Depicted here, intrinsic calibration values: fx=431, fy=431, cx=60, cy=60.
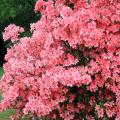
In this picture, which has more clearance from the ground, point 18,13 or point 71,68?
point 18,13

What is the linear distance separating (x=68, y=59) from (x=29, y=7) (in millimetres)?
10880

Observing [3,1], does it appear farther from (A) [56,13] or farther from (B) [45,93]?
(B) [45,93]

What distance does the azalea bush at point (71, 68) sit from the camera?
26.6 feet

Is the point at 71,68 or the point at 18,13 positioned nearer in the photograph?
the point at 71,68

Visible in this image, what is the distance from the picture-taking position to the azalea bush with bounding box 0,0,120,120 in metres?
8.12

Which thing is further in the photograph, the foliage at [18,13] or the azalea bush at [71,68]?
the foliage at [18,13]

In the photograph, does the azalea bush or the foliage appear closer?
the azalea bush

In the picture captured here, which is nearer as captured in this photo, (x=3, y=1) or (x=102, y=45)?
(x=102, y=45)

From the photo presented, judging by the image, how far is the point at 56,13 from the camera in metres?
9.14

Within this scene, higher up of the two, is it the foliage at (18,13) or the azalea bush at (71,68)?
the foliage at (18,13)

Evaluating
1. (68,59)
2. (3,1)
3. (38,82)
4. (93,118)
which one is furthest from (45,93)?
(3,1)

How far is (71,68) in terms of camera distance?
8078mm

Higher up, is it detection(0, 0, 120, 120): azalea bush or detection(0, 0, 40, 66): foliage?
detection(0, 0, 40, 66): foliage

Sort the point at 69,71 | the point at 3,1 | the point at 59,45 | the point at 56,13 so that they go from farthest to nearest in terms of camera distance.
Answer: the point at 3,1 < the point at 56,13 < the point at 59,45 < the point at 69,71
